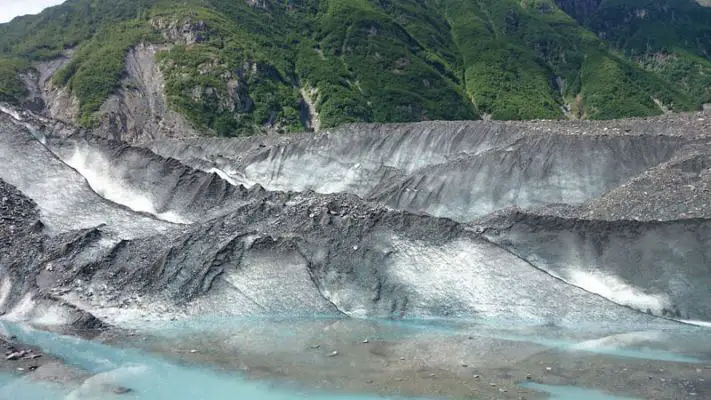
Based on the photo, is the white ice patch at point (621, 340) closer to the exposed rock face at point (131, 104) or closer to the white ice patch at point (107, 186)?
the white ice patch at point (107, 186)

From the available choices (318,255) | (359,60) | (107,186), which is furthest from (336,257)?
(359,60)

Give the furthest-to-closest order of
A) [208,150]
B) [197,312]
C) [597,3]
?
1. [597,3]
2. [208,150]
3. [197,312]

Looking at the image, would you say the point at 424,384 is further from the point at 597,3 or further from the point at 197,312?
the point at 597,3

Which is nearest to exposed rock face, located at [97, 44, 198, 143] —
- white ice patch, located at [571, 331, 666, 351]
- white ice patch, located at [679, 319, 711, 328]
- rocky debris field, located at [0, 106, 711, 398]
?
rocky debris field, located at [0, 106, 711, 398]

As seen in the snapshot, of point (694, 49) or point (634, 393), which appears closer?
point (634, 393)

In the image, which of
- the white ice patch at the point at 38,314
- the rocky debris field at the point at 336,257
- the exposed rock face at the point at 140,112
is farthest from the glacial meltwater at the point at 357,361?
the exposed rock face at the point at 140,112

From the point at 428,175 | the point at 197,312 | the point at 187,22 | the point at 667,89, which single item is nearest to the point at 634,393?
the point at 197,312
